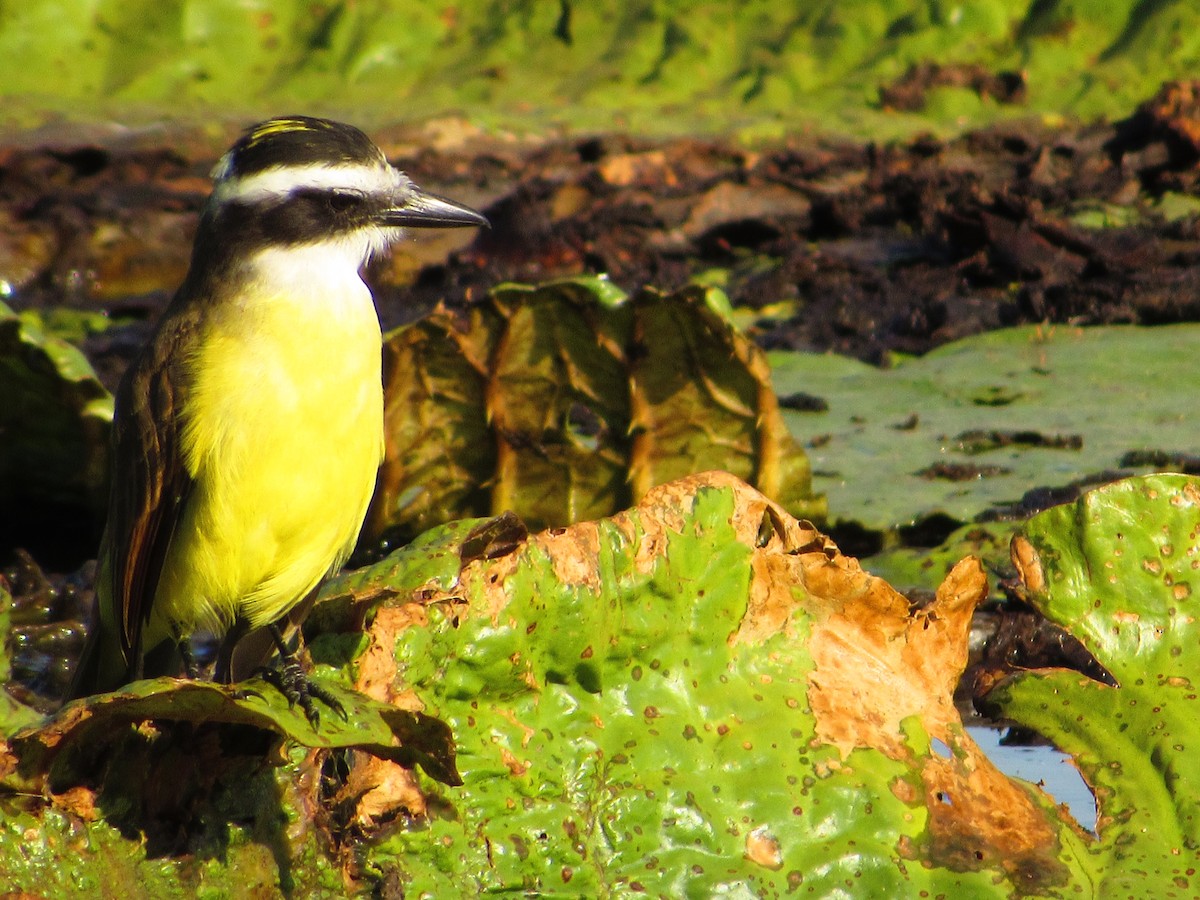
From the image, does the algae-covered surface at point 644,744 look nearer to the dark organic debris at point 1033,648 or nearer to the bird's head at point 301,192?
the bird's head at point 301,192

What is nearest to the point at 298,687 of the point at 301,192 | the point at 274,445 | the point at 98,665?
the point at 274,445

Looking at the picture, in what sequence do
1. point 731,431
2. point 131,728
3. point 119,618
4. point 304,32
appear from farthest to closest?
point 304,32 < point 731,431 < point 119,618 < point 131,728

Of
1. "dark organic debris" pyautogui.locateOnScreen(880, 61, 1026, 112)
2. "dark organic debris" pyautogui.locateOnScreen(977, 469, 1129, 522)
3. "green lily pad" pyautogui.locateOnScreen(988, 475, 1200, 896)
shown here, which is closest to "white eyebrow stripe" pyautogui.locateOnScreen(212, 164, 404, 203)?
"green lily pad" pyautogui.locateOnScreen(988, 475, 1200, 896)

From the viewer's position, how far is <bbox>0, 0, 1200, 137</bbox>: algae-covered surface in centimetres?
1255

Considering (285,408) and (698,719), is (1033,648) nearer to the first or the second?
(698,719)

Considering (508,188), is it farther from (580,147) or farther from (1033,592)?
(1033,592)

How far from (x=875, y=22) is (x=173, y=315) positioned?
9.10m

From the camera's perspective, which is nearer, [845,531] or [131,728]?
[131,728]

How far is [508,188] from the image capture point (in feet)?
40.2

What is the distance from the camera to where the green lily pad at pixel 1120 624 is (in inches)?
153

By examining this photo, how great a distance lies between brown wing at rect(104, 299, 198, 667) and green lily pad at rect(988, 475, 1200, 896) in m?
2.12

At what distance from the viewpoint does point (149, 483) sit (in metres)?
4.49

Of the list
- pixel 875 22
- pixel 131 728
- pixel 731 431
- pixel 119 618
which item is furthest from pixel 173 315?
pixel 875 22

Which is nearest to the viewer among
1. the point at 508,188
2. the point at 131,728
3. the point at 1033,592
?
the point at 131,728
